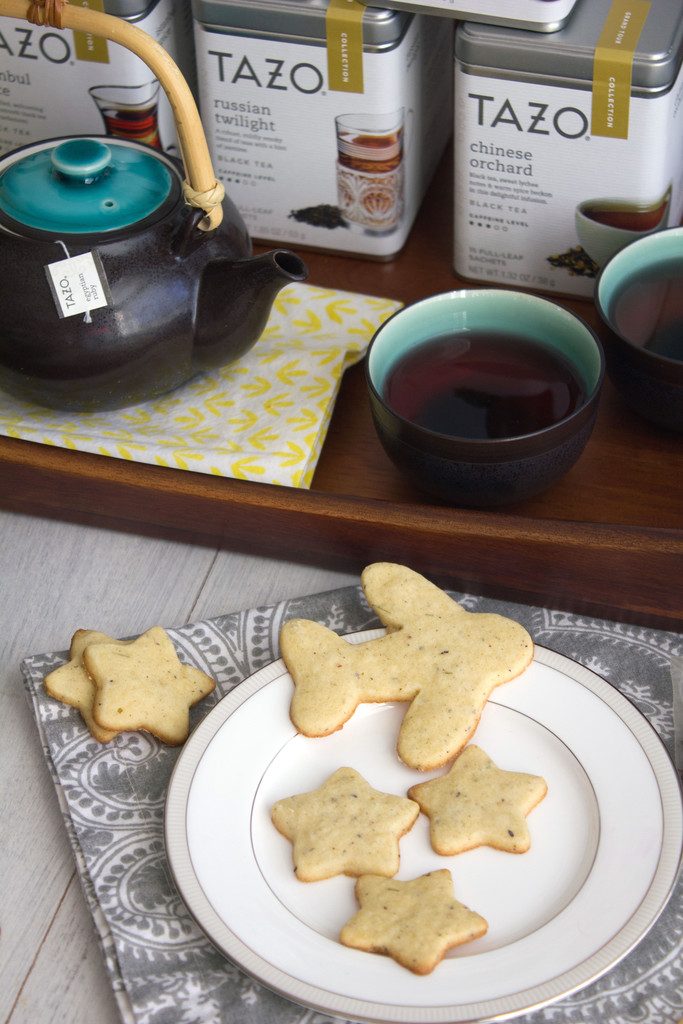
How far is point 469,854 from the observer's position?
0.60 metres

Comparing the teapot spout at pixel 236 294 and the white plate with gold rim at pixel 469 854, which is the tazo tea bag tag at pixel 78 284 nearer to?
the teapot spout at pixel 236 294

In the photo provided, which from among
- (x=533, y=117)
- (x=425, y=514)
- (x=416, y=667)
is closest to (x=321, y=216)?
(x=533, y=117)

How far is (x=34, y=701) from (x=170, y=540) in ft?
0.53

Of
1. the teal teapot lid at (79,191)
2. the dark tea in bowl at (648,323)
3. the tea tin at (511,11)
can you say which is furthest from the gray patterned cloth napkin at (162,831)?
the tea tin at (511,11)

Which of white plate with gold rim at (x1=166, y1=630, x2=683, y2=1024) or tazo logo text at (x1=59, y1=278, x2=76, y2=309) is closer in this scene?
white plate with gold rim at (x1=166, y1=630, x2=683, y2=1024)

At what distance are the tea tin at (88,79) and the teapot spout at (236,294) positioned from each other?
210mm

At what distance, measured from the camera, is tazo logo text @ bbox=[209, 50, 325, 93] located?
857 mm

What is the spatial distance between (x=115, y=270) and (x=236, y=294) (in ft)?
0.26

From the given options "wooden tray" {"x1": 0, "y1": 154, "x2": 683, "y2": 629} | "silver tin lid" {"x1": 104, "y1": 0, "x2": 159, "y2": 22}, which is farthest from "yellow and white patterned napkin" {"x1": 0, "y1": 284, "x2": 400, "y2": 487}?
"silver tin lid" {"x1": 104, "y1": 0, "x2": 159, "y2": 22}

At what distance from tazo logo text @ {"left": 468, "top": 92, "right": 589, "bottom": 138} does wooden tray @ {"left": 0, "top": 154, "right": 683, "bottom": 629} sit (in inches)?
7.2

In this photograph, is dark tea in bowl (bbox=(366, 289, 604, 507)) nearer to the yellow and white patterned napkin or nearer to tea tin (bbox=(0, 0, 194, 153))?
the yellow and white patterned napkin

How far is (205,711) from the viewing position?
69 cm

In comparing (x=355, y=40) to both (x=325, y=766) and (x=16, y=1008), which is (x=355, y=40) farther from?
(x=16, y=1008)

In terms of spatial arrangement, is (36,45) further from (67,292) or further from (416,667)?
(416,667)
